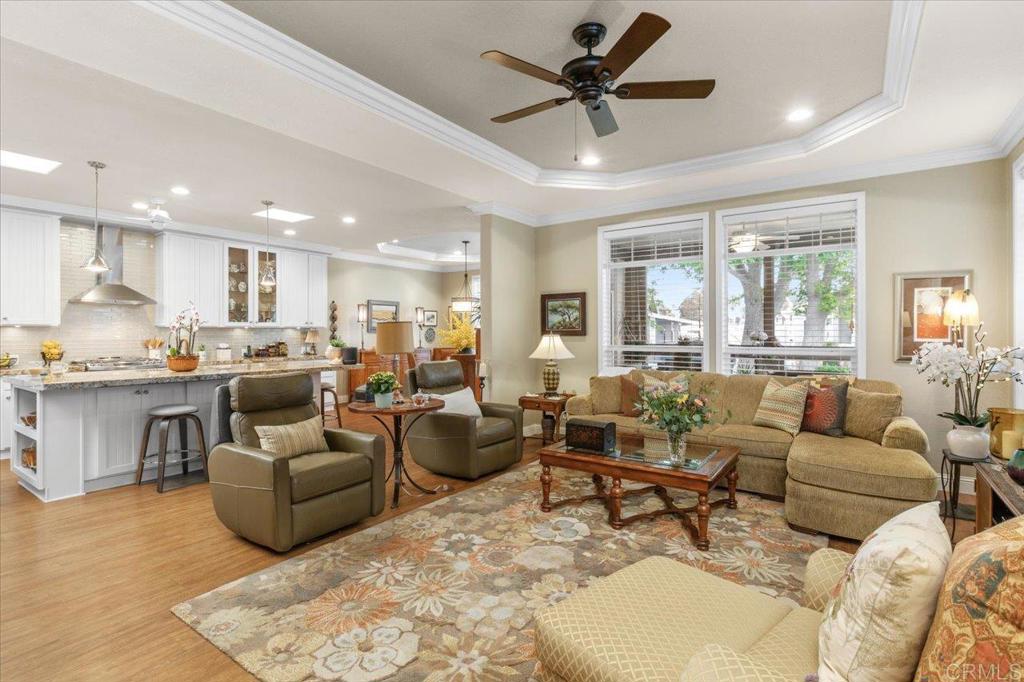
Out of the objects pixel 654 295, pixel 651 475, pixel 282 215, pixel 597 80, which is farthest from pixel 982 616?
pixel 282 215

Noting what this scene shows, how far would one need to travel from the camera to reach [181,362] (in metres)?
4.51

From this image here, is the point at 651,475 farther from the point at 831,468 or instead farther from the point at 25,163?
the point at 25,163

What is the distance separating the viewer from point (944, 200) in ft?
13.8

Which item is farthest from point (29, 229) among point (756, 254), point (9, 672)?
point (756, 254)

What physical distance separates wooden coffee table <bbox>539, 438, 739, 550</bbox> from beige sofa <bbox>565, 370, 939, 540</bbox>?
0.36m

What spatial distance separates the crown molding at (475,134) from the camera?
8.02ft

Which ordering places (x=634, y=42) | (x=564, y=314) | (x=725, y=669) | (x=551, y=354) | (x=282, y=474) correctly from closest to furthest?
(x=725, y=669) < (x=634, y=42) < (x=282, y=474) < (x=551, y=354) < (x=564, y=314)

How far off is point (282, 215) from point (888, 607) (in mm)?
6950

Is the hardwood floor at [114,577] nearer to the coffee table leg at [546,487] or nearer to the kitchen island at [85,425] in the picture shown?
the kitchen island at [85,425]

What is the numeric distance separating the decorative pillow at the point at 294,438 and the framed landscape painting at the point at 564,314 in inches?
135

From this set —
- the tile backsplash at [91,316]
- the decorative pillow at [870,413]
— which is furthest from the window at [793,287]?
the tile backsplash at [91,316]

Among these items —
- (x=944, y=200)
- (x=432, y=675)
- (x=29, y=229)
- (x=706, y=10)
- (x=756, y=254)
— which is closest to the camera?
(x=432, y=675)

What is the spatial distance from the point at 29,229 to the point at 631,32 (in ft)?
22.5

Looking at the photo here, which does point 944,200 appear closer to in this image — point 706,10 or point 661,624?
point 706,10
